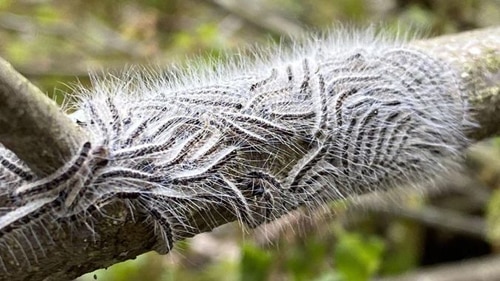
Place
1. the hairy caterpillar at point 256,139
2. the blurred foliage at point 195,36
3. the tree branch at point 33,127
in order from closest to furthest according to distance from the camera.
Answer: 1. the tree branch at point 33,127
2. the hairy caterpillar at point 256,139
3. the blurred foliage at point 195,36

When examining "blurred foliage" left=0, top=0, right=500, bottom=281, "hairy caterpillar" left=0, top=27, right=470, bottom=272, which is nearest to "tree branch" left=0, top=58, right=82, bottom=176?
"hairy caterpillar" left=0, top=27, right=470, bottom=272

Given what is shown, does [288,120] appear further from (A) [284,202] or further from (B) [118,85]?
(B) [118,85]

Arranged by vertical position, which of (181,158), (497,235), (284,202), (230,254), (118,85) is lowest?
Result: (230,254)

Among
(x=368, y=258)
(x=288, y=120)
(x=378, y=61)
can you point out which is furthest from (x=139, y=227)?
(x=368, y=258)

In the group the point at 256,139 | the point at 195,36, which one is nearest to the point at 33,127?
the point at 256,139

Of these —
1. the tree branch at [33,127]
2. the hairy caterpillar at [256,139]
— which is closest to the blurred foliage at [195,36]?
the hairy caterpillar at [256,139]

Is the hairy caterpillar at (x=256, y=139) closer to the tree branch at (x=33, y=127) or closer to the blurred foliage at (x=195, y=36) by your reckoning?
the tree branch at (x=33, y=127)
